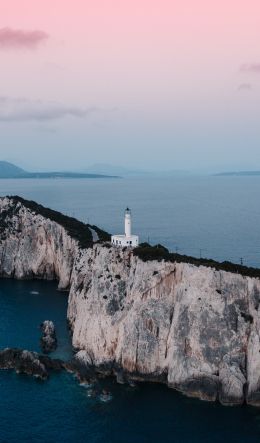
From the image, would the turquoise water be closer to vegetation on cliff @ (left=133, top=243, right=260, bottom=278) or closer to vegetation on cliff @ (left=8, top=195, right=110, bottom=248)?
vegetation on cliff @ (left=133, top=243, right=260, bottom=278)

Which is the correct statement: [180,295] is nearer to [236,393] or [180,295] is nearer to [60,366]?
[236,393]

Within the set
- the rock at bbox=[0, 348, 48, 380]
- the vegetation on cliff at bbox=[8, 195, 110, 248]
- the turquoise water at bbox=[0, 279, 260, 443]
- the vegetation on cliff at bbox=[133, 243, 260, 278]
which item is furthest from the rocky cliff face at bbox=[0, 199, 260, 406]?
the vegetation on cliff at bbox=[8, 195, 110, 248]

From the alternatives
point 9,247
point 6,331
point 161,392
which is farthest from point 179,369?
point 9,247

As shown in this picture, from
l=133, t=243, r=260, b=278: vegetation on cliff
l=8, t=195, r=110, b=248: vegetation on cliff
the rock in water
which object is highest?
l=8, t=195, r=110, b=248: vegetation on cliff

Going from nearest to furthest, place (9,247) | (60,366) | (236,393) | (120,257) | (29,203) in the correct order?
(236,393) → (60,366) → (120,257) → (9,247) → (29,203)

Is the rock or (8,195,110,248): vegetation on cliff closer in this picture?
the rock

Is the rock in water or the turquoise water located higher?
the rock in water

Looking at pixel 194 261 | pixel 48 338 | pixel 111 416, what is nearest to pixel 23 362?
pixel 48 338

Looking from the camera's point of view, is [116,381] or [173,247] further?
[173,247]
